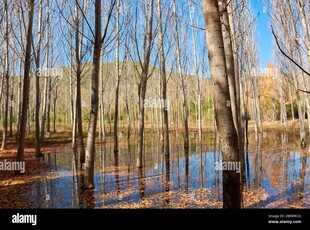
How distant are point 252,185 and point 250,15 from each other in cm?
1206

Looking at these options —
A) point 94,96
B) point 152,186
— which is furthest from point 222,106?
point 152,186

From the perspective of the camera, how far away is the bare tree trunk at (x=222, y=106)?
257 centimetres

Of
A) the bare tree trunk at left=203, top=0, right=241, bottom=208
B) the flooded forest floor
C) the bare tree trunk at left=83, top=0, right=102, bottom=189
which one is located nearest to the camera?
the bare tree trunk at left=203, top=0, right=241, bottom=208

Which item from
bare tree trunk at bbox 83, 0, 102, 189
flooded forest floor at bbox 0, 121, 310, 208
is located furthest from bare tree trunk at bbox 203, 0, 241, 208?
bare tree trunk at bbox 83, 0, 102, 189

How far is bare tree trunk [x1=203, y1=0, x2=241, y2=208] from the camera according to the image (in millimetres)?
2566

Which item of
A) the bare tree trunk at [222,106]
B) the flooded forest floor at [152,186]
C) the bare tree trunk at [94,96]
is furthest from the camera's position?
the bare tree trunk at [94,96]

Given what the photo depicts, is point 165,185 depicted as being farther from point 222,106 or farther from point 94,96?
point 222,106

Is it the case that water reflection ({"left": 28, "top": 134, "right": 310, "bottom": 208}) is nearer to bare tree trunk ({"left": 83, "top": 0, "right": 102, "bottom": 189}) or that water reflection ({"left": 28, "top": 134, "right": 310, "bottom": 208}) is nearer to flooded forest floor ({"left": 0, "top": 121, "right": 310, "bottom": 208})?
flooded forest floor ({"left": 0, "top": 121, "right": 310, "bottom": 208})

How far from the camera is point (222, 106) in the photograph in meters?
2.62

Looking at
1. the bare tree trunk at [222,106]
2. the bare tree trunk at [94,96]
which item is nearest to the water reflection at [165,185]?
the bare tree trunk at [94,96]

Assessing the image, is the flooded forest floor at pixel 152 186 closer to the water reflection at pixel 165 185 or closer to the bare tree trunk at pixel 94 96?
the water reflection at pixel 165 185

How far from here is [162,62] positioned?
12.3m

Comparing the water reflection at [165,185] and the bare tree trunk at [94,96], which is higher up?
the bare tree trunk at [94,96]
